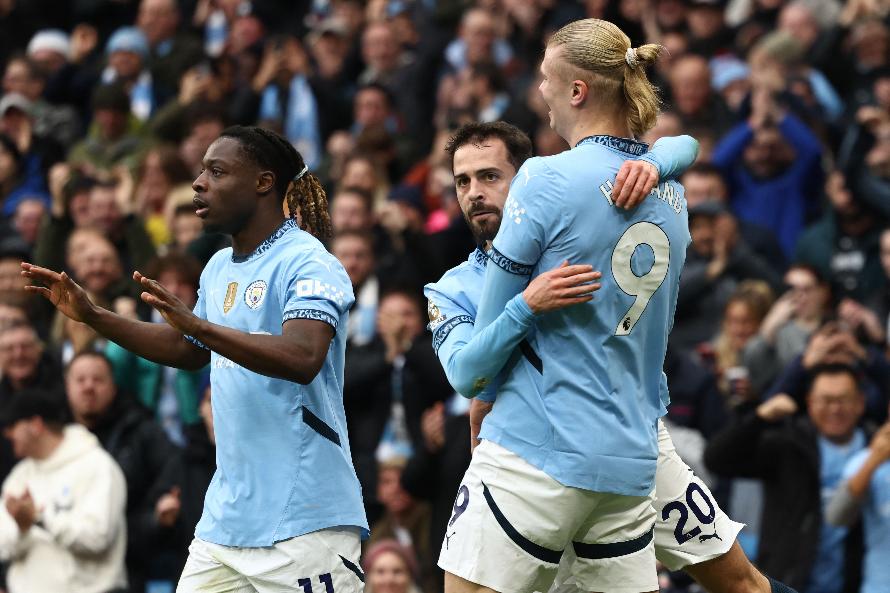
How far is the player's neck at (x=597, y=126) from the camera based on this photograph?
521cm

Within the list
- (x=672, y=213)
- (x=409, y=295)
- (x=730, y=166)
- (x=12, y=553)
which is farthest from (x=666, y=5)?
(x=672, y=213)

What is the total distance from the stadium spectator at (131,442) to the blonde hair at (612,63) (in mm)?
4991

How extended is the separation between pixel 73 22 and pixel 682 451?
11.5m

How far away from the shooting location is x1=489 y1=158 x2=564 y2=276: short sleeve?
5.00m

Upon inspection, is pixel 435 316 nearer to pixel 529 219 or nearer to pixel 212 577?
pixel 529 219

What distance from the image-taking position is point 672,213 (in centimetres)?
522

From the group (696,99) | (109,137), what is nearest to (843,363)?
(696,99)

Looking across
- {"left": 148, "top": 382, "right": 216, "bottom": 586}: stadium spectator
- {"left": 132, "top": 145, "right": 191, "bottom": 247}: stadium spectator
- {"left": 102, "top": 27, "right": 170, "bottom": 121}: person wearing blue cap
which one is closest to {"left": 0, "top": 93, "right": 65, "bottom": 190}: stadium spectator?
{"left": 102, "top": 27, "right": 170, "bottom": 121}: person wearing blue cap

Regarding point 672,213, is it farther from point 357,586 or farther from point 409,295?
point 409,295

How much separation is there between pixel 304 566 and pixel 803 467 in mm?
4172

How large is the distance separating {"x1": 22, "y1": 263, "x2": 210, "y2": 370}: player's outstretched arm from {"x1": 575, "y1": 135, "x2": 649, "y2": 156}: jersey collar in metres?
1.56

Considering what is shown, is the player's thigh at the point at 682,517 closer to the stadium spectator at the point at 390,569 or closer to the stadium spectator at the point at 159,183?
the stadium spectator at the point at 390,569

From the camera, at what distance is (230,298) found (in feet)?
18.5

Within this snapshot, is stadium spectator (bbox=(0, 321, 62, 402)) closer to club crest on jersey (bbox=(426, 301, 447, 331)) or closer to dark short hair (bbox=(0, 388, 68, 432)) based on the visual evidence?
dark short hair (bbox=(0, 388, 68, 432))
